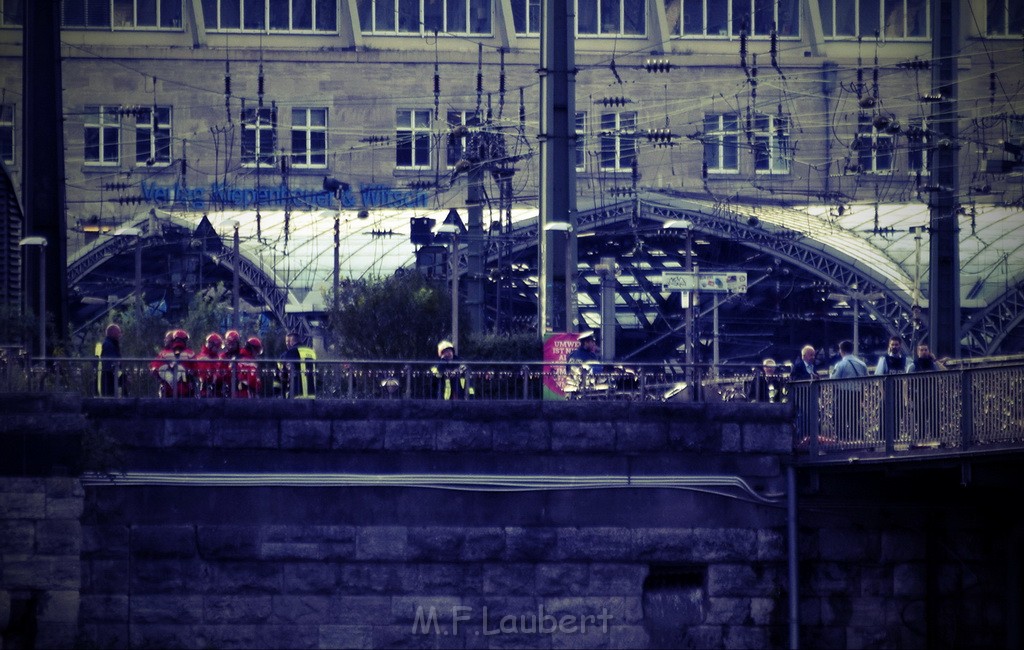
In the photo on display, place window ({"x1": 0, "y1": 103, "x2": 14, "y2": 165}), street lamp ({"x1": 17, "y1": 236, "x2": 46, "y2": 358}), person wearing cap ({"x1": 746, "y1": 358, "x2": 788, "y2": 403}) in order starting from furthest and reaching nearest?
window ({"x1": 0, "y1": 103, "x2": 14, "y2": 165}), street lamp ({"x1": 17, "y1": 236, "x2": 46, "y2": 358}), person wearing cap ({"x1": 746, "y1": 358, "x2": 788, "y2": 403})

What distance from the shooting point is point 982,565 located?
20.4 m

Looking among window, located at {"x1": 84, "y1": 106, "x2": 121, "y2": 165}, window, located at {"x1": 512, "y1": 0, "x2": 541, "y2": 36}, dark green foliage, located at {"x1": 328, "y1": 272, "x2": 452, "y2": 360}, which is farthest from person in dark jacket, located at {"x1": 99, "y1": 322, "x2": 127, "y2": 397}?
window, located at {"x1": 512, "y1": 0, "x2": 541, "y2": 36}

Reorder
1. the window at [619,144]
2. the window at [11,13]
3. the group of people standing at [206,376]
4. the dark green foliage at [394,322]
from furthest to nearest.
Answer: the window at [619,144] → the window at [11,13] → the dark green foliage at [394,322] → the group of people standing at [206,376]

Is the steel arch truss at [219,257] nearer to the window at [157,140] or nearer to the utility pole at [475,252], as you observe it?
the utility pole at [475,252]

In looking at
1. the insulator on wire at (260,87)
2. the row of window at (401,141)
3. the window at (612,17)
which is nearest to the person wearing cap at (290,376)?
the insulator on wire at (260,87)

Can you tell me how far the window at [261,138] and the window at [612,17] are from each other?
36.6ft

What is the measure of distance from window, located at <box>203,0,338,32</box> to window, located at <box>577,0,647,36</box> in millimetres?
8683

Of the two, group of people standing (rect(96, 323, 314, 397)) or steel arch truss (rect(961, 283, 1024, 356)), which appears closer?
group of people standing (rect(96, 323, 314, 397))

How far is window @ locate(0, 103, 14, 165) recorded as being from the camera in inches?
2256

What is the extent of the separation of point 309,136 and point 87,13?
8574mm

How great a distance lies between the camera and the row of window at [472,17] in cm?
6259

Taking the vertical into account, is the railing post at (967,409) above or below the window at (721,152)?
below

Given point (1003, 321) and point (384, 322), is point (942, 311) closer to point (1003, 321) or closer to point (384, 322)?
point (384, 322)

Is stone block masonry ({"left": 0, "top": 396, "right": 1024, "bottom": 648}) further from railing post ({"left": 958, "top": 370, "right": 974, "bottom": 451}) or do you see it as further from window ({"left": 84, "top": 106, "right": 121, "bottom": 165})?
window ({"left": 84, "top": 106, "right": 121, "bottom": 165})
